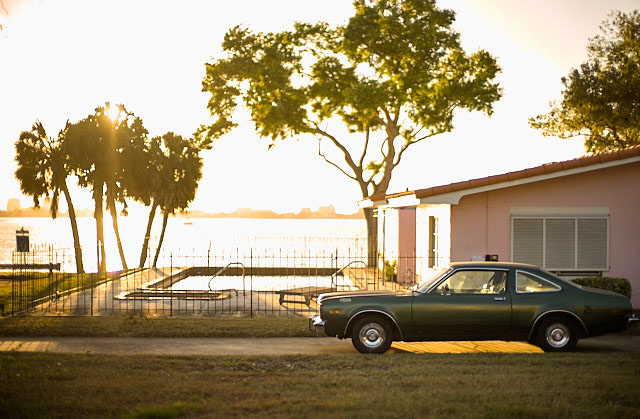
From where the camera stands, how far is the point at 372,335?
11625 mm

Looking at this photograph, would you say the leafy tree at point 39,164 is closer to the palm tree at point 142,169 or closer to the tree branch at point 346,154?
the palm tree at point 142,169

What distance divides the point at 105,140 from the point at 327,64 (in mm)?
10497

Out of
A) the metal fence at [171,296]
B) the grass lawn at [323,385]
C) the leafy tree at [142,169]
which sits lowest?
the grass lawn at [323,385]

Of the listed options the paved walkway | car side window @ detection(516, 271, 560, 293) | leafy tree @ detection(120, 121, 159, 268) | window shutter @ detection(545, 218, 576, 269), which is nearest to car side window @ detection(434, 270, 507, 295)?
car side window @ detection(516, 271, 560, 293)

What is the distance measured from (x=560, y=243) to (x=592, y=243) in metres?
0.78

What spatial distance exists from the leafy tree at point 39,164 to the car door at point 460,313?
2506 centimetres

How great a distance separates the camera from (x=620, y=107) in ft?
113

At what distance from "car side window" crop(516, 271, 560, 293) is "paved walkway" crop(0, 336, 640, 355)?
3.97 ft

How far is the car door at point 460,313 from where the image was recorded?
11.5m

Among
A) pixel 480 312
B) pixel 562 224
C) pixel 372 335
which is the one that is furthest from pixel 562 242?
pixel 372 335

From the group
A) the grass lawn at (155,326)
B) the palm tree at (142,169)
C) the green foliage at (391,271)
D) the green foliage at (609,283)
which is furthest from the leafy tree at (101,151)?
the green foliage at (609,283)

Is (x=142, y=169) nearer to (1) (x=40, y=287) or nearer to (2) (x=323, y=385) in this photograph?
(1) (x=40, y=287)

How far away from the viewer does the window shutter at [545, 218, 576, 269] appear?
17641mm

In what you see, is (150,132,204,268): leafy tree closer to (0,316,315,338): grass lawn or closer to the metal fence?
the metal fence
